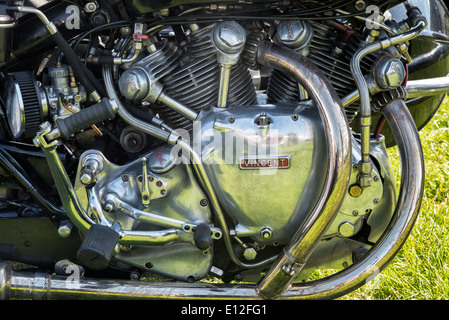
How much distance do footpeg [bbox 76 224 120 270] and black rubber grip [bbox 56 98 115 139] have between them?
342 millimetres

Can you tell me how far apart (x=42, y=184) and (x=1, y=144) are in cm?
21

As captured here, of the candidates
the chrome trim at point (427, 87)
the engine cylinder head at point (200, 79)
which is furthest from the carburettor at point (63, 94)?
the chrome trim at point (427, 87)

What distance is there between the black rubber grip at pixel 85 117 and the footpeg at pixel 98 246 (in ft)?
1.12

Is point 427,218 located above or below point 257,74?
below

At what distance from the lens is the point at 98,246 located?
6.89 feet

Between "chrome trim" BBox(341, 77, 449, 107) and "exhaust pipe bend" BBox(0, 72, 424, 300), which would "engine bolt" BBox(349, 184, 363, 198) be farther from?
A: "chrome trim" BBox(341, 77, 449, 107)

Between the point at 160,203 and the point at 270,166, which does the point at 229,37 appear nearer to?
the point at 270,166

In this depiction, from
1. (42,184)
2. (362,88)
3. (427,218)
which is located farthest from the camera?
(427,218)

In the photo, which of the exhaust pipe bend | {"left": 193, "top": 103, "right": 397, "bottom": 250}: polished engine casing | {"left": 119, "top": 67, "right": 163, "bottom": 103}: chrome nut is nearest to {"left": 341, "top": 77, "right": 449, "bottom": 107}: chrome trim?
the exhaust pipe bend

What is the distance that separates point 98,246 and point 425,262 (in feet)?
5.04

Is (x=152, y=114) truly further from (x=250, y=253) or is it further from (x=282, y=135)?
(x=250, y=253)

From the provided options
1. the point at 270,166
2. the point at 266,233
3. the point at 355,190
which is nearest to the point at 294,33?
the point at 270,166

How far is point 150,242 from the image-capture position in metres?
2.22

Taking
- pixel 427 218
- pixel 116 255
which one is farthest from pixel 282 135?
pixel 427 218
